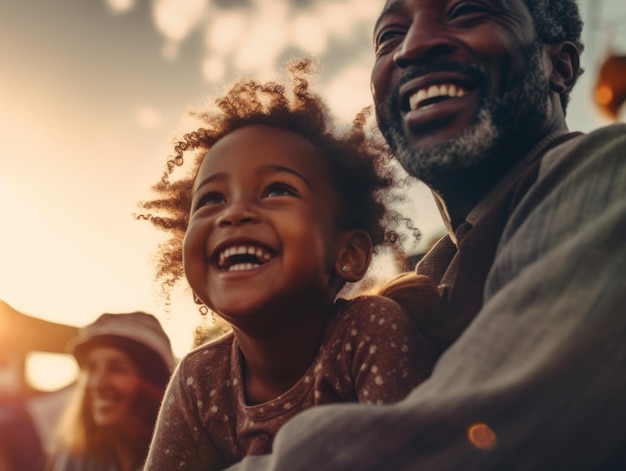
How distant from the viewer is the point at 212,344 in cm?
241

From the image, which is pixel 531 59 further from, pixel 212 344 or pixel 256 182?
pixel 212 344

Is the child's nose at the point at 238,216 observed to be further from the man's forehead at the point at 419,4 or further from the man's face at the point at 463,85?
the man's forehead at the point at 419,4

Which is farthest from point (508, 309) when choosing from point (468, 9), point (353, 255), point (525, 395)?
point (468, 9)

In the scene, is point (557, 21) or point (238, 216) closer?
point (238, 216)

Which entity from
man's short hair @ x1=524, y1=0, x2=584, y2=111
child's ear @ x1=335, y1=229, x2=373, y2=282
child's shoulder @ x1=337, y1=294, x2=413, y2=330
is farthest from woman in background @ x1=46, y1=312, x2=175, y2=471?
man's short hair @ x1=524, y1=0, x2=584, y2=111

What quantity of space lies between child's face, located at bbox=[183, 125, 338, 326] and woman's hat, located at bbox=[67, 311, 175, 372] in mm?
3101

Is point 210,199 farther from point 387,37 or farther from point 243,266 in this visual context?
point 387,37

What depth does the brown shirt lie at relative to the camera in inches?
70.9

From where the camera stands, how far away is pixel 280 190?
2.08 meters

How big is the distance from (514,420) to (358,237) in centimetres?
130

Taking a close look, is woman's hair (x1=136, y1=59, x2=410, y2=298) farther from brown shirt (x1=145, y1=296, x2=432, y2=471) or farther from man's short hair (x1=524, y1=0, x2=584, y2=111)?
man's short hair (x1=524, y1=0, x2=584, y2=111)

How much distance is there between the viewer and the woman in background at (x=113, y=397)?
4.78 metres

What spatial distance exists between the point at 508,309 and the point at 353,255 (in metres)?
1.14

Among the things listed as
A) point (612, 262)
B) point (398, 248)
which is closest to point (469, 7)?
point (398, 248)
